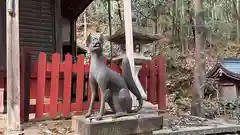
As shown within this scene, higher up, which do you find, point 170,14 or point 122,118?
point 170,14

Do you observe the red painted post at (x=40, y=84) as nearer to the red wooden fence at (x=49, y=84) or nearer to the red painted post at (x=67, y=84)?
the red wooden fence at (x=49, y=84)

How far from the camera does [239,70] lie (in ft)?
37.2

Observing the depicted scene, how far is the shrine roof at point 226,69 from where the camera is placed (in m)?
9.98

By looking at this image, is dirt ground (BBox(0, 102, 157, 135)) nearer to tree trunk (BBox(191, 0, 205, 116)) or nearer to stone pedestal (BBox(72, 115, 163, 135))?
stone pedestal (BBox(72, 115, 163, 135))

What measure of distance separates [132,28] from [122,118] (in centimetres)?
200

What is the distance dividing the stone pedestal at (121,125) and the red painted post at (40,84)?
3.65 feet

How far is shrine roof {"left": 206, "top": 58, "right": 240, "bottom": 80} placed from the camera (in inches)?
393

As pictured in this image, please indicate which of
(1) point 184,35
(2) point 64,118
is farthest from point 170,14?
(2) point 64,118

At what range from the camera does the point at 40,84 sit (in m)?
4.34

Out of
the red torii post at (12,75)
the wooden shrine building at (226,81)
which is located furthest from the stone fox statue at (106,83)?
the wooden shrine building at (226,81)

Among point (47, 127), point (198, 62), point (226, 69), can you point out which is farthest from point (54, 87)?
point (226, 69)

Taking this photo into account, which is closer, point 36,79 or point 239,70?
point 36,79

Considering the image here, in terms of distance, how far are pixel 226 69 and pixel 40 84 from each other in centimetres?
789

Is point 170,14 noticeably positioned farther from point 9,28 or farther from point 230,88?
point 9,28
